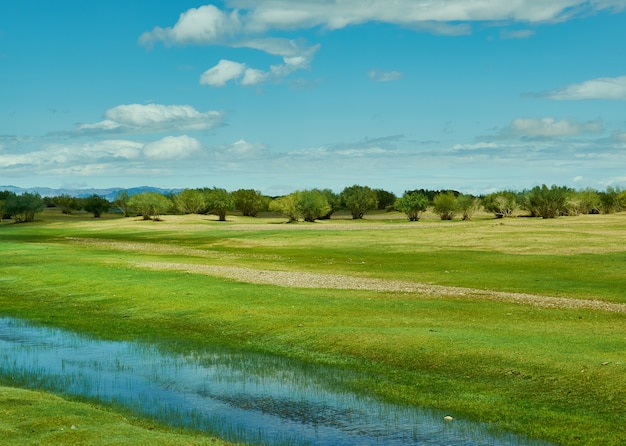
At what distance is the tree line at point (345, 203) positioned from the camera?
16138cm

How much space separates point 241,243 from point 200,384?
71082mm

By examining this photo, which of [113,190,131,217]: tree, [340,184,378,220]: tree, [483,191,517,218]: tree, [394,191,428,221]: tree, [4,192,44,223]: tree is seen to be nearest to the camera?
[394,191,428,221]: tree

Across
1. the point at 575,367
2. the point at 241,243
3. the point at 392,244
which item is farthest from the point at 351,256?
the point at 575,367

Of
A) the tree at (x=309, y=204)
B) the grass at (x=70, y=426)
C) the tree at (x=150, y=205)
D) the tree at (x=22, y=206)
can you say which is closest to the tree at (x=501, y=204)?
the tree at (x=309, y=204)

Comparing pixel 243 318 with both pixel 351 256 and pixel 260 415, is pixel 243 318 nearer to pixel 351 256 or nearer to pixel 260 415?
pixel 260 415

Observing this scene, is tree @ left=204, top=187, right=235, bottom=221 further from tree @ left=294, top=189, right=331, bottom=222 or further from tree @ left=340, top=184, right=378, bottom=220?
tree @ left=340, top=184, right=378, bottom=220

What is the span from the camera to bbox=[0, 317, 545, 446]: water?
17203mm

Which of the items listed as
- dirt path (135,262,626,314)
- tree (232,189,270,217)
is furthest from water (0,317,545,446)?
tree (232,189,270,217)

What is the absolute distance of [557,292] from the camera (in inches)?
1640

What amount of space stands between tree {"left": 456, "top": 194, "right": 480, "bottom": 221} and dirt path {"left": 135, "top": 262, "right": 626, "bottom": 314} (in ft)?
379

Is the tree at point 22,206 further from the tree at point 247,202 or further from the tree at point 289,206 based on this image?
the tree at point 289,206

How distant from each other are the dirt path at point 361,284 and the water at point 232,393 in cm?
1722

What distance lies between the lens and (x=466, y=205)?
166375mm

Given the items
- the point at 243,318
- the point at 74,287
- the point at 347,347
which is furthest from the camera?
the point at 74,287
